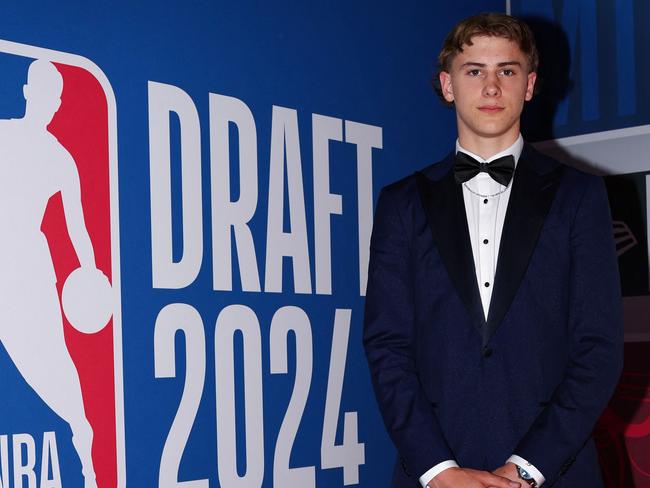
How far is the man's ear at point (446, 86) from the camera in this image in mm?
2154

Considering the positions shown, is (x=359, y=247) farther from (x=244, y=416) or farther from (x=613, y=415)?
(x=613, y=415)

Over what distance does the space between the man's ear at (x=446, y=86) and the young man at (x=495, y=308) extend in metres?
0.07

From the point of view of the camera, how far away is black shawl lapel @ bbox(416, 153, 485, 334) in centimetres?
195

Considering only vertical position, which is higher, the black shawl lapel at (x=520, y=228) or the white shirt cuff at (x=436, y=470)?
the black shawl lapel at (x=520, y=228)

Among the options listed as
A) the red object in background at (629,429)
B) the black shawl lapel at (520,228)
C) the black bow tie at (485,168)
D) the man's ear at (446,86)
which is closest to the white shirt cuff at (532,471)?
the black shawl lapel at (520,228)

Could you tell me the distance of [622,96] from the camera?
3785 millimetres

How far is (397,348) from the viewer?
78.4 inches

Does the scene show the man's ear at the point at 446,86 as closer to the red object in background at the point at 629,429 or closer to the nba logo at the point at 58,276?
the nba logo at the point at 58,276

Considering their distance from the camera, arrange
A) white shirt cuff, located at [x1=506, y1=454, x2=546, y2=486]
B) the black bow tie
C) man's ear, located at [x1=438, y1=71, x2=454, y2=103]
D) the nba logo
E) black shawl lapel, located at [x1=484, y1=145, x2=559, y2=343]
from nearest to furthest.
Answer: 1. white shirt cuff, located at [x1=506, y1=454, x2=546, y2=486]
2. black shawl lapel, located at [x1=484, y1=145, x2=559, y2=343]
3. the black bow tie
4. man's ear, located at [x1=438, y1=71, x2=454, y2=103]
5. the nba logo

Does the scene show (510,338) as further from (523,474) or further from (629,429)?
(629,429)

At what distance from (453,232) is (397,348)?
0.26 metres

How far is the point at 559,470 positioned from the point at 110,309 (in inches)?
52.4

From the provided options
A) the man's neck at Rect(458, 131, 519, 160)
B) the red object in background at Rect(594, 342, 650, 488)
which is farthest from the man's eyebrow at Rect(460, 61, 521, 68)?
the red object in background at Rect(594, 342, 650, 488)

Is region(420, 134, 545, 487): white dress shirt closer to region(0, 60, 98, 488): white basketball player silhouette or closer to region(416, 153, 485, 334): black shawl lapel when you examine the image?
region(416, 153, 485, 334): black shawl lapel
